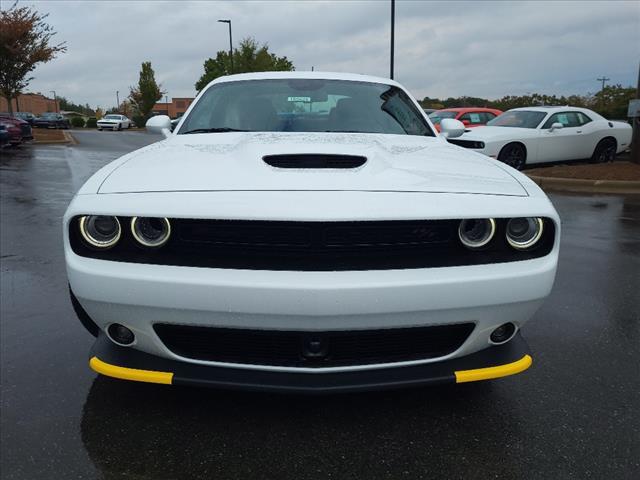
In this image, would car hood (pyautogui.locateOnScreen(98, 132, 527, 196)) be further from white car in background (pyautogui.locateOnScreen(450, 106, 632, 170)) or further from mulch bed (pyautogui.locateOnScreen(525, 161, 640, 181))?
mulch bed (pyautogui.locateOnScreen(525, 161, 640, 181))

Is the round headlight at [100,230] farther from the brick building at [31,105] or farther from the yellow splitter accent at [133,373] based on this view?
the brick building at [31,105]

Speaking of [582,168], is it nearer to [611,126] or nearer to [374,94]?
[611,126]

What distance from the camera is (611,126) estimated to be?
488 inches

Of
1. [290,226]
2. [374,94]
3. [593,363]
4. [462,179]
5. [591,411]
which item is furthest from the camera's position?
Result: [374,94]

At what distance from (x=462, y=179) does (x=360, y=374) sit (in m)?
0.87

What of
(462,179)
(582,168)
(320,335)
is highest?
(462,179)

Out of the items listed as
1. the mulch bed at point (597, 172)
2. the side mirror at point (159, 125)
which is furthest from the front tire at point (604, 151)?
the side mirror at point (159, 125)

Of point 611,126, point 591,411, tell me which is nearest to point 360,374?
point 591,411

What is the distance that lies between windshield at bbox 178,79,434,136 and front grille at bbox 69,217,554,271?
146 centimetres

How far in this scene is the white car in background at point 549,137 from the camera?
1080cm

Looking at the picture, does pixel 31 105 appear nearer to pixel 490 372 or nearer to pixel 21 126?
pixel 21 126

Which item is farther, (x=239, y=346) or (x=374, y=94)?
(x=374, y=94)

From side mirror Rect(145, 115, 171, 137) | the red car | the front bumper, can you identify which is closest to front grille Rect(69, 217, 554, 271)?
the front bumper

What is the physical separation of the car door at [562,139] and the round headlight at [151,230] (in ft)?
35.3
